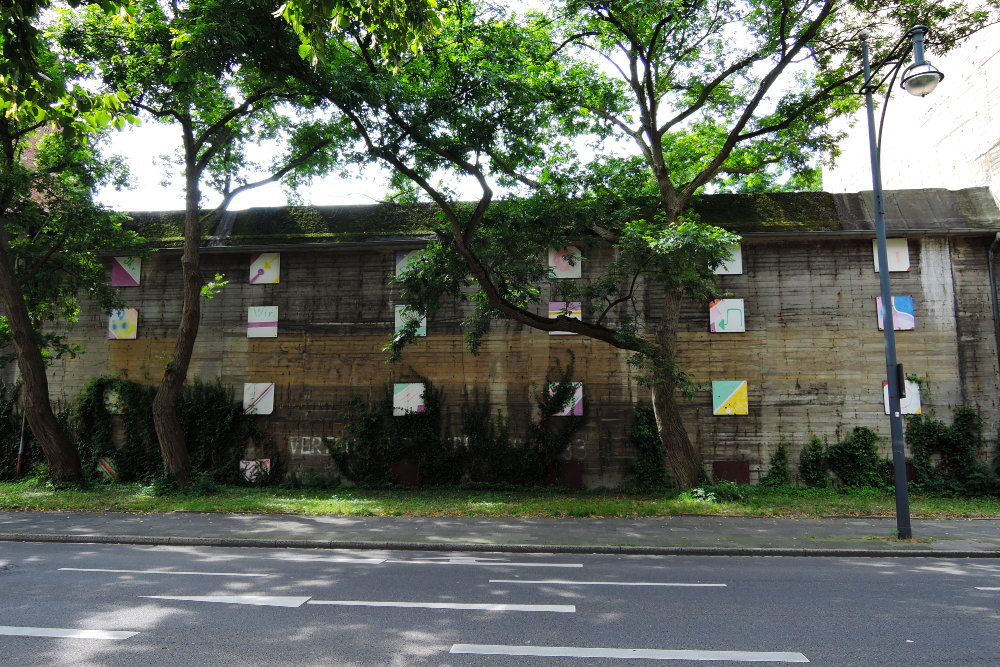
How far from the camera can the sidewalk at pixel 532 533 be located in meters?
9.27

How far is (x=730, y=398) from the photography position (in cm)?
1569

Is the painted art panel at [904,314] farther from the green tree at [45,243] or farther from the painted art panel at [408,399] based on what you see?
the green tree at [45,243]

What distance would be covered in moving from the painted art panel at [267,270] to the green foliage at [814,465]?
50.3ft

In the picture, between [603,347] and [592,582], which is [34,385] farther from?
[592,582]

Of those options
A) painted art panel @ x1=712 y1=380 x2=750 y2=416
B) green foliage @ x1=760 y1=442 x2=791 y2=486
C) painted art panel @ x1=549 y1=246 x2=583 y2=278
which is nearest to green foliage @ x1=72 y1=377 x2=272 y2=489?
painted art panel @ x1=549 y1=246 x2=583 y2=278

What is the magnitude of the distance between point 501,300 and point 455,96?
4474 mm

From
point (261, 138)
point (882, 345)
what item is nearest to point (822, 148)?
point (882, 345)

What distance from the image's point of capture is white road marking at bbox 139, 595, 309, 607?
5941 mm

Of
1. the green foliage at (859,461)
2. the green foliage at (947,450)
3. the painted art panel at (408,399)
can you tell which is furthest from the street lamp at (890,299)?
the painted art panel at (408,399)

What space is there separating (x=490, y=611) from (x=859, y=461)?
1327 centimetres

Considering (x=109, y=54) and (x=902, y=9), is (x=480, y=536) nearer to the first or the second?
(x=109, y=54)

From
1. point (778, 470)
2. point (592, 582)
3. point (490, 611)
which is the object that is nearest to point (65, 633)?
point (490, 611)

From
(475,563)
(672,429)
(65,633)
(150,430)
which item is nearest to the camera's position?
(65,633)

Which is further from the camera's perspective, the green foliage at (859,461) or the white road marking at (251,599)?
the green foliage at (859,461)
